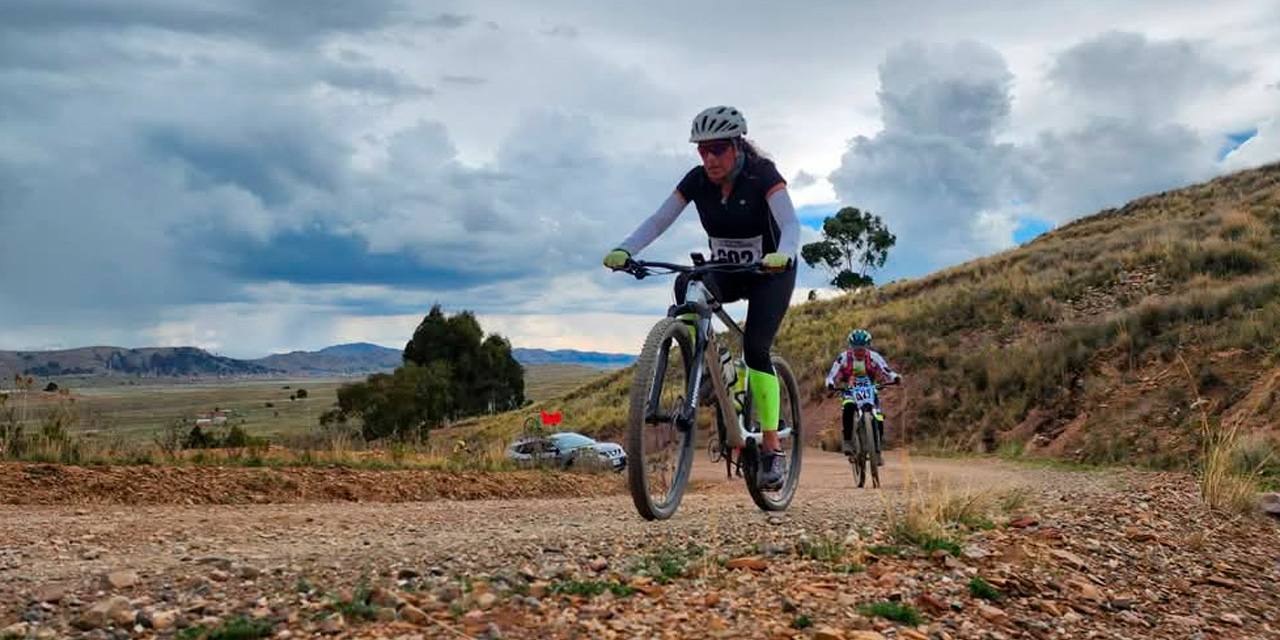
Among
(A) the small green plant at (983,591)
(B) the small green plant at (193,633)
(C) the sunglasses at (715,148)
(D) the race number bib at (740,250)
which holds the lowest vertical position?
(A) the small green plant at (983,591)

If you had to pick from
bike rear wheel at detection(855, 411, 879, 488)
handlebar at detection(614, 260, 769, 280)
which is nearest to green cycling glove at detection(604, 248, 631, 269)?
handlebar at detection(614, 260, 769, 280)

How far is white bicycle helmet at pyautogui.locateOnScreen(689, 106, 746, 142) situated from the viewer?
632cm

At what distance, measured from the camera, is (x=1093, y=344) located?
26.1 m

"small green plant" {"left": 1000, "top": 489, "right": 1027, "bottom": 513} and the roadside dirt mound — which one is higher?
"small green plant" {"left": 1000, "top": 489, "right": 1027, "bottom": 513}

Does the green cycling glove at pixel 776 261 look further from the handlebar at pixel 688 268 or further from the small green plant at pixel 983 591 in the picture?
the small green plant at pixel 983 591

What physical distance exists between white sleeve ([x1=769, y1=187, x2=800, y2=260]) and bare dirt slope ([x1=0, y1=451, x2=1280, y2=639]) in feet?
5.94

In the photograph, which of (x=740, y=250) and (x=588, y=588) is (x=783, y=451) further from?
(x=588, y=588)

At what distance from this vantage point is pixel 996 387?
2759 centimetres

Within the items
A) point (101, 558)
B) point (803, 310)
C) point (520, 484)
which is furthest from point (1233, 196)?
point (101, 558)

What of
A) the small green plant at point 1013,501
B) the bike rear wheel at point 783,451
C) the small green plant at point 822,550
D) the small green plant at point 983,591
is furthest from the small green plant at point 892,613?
the small green plant at point 1013,501

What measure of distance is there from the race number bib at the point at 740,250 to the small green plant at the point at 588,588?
2937 millimetres

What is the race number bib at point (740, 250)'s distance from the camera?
661 cm

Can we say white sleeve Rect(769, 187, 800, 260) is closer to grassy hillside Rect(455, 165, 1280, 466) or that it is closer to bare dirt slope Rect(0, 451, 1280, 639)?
bare dirt slope Rect(0, 451, 1280, 639)

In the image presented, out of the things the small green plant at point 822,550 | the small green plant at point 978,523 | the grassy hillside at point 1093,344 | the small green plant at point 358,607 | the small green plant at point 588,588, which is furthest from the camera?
the grassy hillside at point 1093,344
